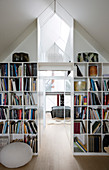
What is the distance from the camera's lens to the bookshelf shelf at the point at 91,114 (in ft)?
10.4

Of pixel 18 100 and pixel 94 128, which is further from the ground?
pixel 18 100

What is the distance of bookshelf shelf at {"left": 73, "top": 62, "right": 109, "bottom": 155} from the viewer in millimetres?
3170

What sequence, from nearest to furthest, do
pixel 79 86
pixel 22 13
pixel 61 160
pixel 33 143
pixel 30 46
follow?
pixel 22 13, pixel 61 160, pixel 33 143, pixel 79 86, pixel 30 46

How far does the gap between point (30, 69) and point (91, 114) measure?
1729 millimetres

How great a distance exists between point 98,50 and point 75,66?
0.74 m

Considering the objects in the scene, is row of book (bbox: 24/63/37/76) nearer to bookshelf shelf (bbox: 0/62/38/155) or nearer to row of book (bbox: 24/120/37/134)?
bookshelf shelf (bbox: 0/62/38/155)

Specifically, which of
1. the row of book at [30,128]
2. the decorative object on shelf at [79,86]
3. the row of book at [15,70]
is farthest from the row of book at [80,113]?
the row of book at [15,70]

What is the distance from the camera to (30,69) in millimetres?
3168

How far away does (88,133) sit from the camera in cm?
319

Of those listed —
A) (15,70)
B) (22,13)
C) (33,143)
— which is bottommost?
(33,143)

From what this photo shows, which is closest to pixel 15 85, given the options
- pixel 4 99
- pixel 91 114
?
pixel 4 99

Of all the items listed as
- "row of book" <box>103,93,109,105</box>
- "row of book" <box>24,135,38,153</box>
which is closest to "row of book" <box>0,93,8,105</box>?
"row of book" <box>24,135,38,153</box>

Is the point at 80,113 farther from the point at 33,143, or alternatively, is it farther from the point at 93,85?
the point at 33,143

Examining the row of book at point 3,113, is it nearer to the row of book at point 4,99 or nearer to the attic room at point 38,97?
the attic room at point 38,97
